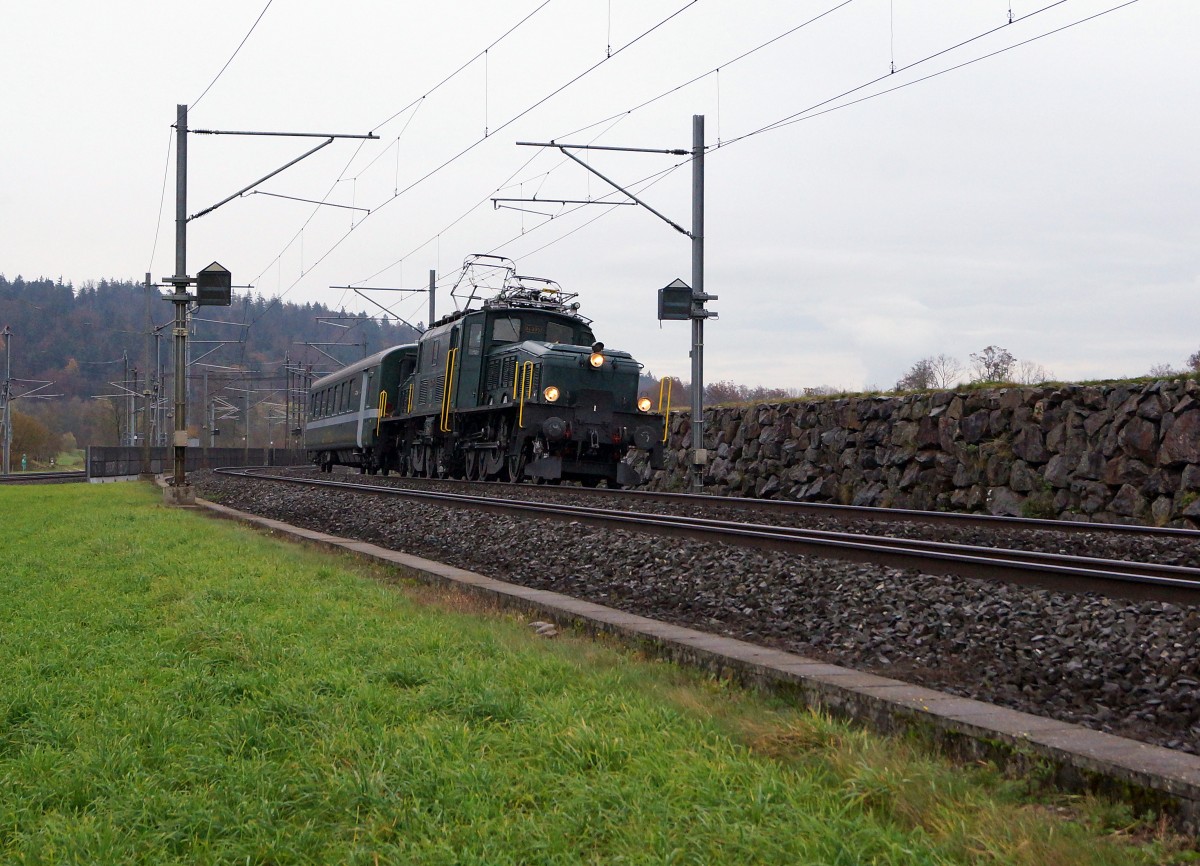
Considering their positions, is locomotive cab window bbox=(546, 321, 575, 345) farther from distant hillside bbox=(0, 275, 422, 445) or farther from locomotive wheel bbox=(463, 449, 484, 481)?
distant hillside bbox=(0, 275, 422, 445)

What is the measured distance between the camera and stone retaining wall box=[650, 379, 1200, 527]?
14.6 m

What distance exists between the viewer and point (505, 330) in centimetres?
2191

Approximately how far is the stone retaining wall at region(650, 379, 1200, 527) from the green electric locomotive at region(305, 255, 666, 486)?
2.73 metres

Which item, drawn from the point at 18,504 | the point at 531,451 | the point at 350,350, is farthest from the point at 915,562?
the point at 350,350

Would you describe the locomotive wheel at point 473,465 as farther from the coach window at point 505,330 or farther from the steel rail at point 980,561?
the steel rail at point 980,561

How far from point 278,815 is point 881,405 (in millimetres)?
17148

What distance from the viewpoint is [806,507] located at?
14852mm

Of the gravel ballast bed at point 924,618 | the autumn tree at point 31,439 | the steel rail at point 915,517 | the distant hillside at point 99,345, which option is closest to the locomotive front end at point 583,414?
the steel rail at point 915,517

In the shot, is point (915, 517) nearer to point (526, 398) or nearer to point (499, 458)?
point (526, 398)

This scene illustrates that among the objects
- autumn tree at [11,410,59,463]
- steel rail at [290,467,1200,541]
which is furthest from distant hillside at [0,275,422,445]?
steel rail at [290,467,1200,541]

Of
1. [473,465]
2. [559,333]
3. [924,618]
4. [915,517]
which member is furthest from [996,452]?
[924,618]

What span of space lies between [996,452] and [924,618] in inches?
440

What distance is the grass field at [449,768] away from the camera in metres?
3.26

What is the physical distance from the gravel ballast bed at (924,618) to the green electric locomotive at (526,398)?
8587mm
